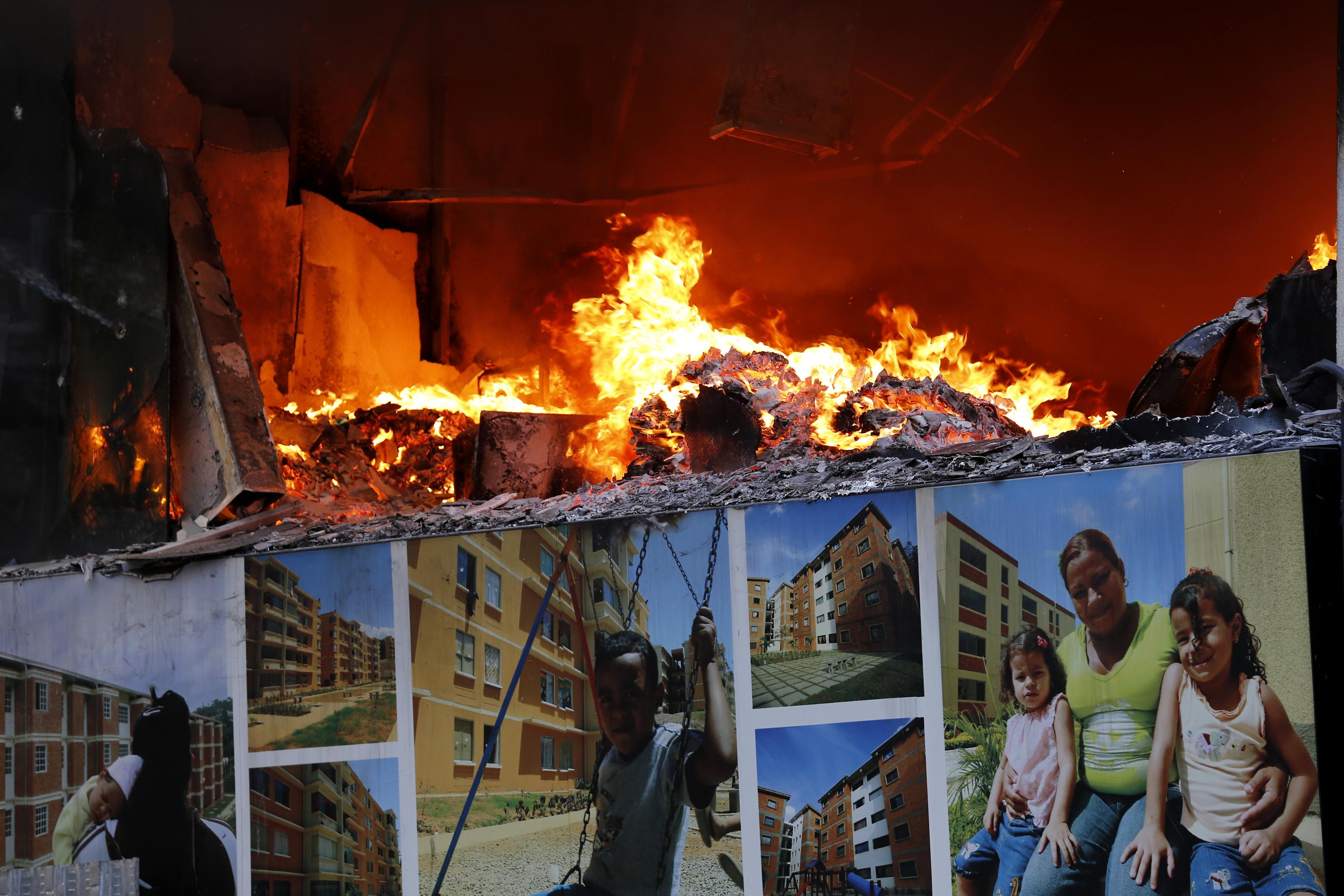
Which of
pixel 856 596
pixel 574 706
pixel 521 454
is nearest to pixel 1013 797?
pixel 856 596

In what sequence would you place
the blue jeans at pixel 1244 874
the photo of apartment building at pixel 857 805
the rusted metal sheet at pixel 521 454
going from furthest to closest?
the rusted metal sheet at pixel 521 454 → the photo of apartment building at pixel 857 805 → the blue jeans at pixel 1244 874

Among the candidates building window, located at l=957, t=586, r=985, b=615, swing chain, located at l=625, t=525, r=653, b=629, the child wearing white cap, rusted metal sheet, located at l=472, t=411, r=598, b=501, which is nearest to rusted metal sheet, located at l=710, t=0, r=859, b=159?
rusted metal sheet, located at l=472, t=411, r=598, b=501

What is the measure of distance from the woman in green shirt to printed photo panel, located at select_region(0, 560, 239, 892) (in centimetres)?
375

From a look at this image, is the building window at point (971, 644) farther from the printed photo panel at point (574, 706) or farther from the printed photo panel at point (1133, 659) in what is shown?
the printed photo panel at point (574, 706)

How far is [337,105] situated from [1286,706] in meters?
8.09

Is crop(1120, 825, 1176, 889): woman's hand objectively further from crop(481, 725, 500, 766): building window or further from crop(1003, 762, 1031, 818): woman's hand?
crop(481, 725, 500, 766): building window

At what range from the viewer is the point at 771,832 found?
4.34m

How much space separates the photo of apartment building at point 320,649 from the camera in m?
5.07

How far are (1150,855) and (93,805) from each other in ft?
15.8

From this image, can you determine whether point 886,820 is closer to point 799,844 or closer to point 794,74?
point 799,844

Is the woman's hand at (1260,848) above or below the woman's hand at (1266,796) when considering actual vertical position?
below

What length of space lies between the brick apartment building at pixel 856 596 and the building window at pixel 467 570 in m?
1.34

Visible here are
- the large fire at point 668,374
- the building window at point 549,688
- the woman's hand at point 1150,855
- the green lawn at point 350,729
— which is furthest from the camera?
the large fire at point 668,374

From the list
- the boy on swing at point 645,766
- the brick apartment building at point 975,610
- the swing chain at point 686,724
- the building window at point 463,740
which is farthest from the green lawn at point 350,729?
the brick apartment building at point 975,610
